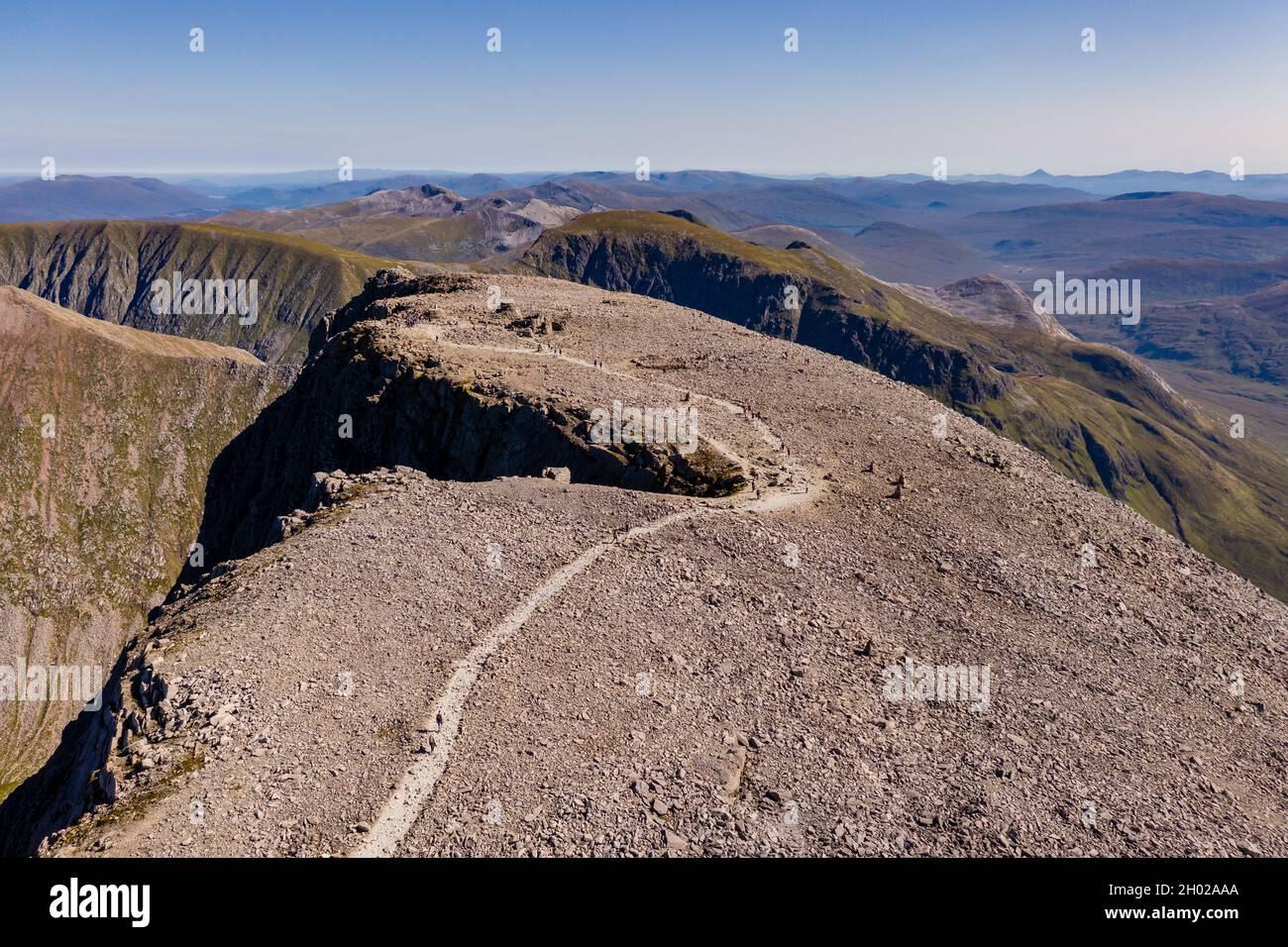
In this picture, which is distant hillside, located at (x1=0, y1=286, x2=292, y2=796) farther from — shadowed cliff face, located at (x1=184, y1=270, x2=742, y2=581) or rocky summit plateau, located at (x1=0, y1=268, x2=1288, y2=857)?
rocky summit plateau, located at (x1=0, y1=268, x2=1288, y2=857)

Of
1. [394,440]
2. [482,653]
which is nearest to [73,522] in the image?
[394,440]

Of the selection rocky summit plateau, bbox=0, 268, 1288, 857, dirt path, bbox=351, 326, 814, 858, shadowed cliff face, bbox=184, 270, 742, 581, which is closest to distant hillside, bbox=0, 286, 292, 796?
shadowed cliff face, bbox=184, 270, 742, 581

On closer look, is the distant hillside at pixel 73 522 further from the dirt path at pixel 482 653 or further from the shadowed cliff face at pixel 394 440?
the dirt path at pixel 482 653

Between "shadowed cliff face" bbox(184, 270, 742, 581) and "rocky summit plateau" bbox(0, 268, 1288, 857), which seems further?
"shadowed cliff face" bbox(184, 270, 742, 581)

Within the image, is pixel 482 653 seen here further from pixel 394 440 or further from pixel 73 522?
pixel 73 522
